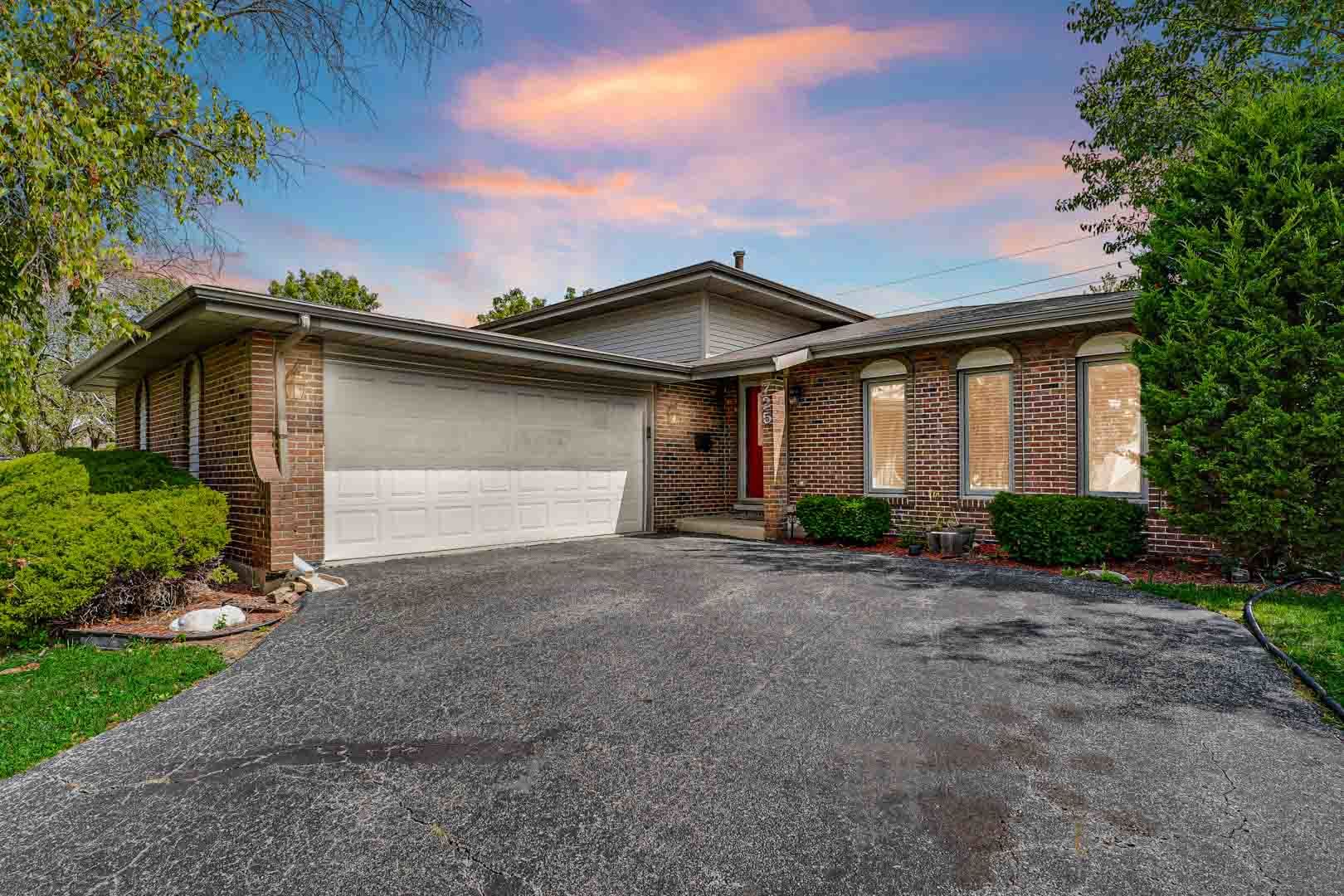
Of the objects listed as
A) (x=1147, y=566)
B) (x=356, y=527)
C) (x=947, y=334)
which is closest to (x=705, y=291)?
(x=947, y=334)

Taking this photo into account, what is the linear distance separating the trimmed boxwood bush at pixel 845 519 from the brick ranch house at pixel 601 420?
43 cm

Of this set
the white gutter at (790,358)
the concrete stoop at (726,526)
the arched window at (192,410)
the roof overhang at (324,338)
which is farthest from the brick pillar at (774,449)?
the arched window at (192,410)

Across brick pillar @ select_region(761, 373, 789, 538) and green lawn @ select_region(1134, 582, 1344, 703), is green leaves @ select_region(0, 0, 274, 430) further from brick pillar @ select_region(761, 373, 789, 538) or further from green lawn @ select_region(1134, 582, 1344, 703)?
green lawn @ select_region(1134, 582, 1344, 703)

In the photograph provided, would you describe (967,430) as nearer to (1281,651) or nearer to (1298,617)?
(1298,617)

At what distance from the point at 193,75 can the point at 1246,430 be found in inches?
465

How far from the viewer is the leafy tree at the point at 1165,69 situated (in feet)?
36.7

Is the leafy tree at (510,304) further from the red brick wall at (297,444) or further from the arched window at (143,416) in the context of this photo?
the red brick wall at (297,444)

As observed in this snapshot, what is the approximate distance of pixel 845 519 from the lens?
9922 mm

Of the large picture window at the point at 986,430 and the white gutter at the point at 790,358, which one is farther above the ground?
the white gutter at the point at 790,358

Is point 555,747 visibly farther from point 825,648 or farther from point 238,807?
point 825,648

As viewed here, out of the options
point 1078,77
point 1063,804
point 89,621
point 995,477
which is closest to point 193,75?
point 89,621

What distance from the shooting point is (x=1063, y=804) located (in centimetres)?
259

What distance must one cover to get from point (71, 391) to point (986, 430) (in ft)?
72.9

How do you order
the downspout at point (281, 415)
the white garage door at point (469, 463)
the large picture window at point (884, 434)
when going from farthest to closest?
the large picture window at point (884, 434) < the white garage door at point (469, 463) < the downspout at point (281, 415)
